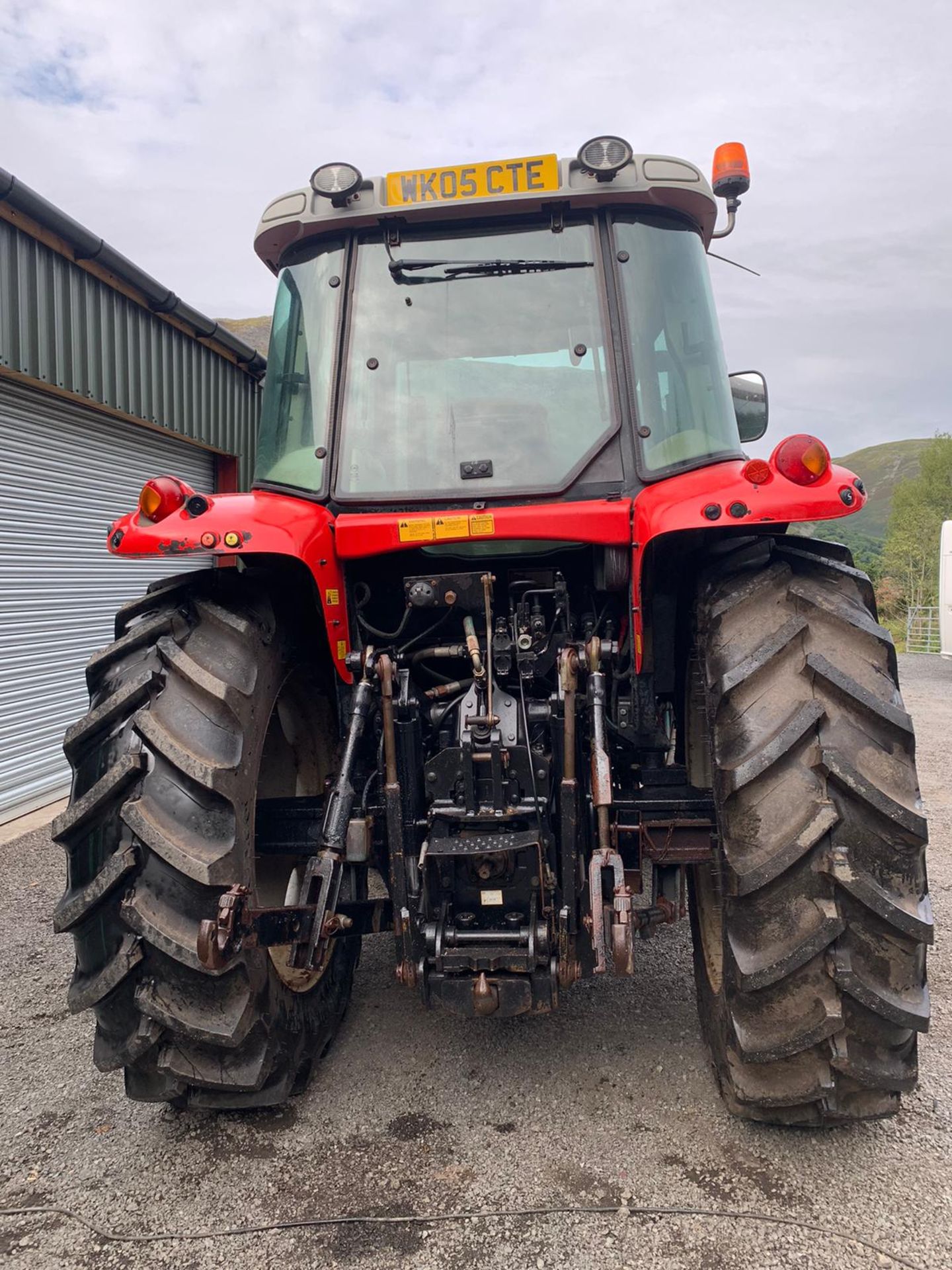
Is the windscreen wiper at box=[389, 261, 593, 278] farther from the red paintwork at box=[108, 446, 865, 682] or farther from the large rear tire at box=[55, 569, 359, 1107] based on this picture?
the large rear tire at box=[55, 569, 359, 1107]

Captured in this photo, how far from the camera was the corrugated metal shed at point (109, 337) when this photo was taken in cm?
604

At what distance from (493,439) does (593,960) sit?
1.63 metres

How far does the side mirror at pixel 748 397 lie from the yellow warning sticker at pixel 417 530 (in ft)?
4.52

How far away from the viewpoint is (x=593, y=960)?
2.65 m

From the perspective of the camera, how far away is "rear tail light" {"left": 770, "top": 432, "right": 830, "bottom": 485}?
2.36m

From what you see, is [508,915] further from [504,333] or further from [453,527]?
[504,333]

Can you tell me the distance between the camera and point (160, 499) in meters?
2.58

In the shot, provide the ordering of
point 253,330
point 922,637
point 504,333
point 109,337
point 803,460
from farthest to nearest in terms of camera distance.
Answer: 1. point 922,637
2. point 253,330
3. point 109,337
4. point 504,333
5. point 803,460

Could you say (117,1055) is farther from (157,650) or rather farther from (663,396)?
(663,396)

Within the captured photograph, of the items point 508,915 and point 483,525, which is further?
point 483,525

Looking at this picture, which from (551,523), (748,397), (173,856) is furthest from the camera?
(748,397)

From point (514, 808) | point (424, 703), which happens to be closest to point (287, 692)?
point (424, 703)

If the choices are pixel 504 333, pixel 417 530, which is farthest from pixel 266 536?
pixel 504 333

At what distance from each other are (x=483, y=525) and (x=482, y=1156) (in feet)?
5.76
